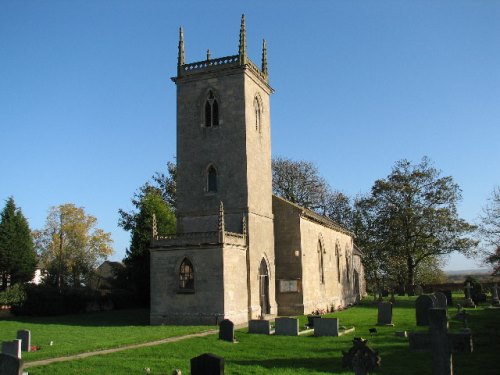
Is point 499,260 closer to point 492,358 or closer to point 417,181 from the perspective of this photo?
point 417,181

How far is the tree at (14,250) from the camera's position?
40.9 m

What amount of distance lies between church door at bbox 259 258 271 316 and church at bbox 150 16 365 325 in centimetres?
6

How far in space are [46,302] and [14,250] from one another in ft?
22.9

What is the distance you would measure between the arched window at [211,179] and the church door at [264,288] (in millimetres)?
5206

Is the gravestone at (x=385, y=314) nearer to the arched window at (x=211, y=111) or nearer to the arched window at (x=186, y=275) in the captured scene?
the arched window at (x=186, y=275)

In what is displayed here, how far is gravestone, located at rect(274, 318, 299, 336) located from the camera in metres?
20.8

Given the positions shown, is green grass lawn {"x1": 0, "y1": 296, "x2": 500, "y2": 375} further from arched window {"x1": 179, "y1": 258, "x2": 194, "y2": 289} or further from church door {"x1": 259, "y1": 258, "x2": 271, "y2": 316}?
church door {"x1": 259, "y1": 258, "x2": 271, "y2": 316}

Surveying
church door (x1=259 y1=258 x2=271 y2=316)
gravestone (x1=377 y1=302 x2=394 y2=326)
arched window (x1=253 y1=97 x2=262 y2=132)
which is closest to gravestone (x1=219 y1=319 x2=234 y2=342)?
gravestone (x1=377 y1=302 x2=394 y2=326)

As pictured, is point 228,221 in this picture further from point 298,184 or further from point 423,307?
point 298,184

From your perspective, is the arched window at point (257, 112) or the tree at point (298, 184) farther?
the tree at point (298, 184)

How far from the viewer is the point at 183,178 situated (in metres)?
31.1

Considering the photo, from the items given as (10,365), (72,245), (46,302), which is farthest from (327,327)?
(72,245)

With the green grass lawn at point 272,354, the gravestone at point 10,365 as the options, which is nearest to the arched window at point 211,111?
the green grass lawn at point 272,354

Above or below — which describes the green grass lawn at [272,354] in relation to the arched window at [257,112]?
below
